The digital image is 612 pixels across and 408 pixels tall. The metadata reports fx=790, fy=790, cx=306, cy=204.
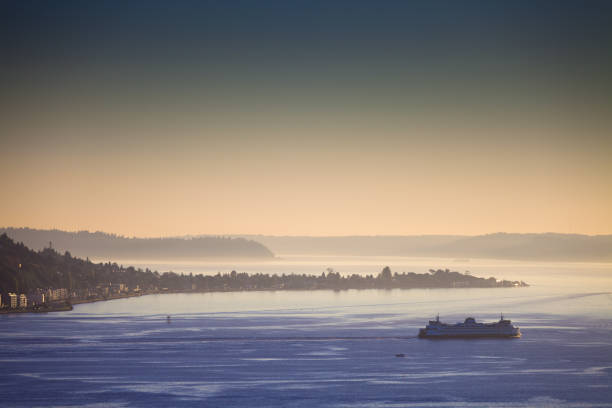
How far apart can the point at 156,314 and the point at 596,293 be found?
73.7 metres

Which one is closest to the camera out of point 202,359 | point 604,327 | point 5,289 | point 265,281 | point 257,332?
point 202,359

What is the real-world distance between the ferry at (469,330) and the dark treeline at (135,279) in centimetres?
6125

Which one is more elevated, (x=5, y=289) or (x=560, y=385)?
(x=5, y=289)

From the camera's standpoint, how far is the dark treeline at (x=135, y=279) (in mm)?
118438

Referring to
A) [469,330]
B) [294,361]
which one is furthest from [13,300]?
[294,361]

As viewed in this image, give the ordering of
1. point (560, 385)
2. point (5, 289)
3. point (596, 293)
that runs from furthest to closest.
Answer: point (596, 293) → point (5, 289) → point (560, 385)

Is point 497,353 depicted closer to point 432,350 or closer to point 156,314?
point 432,350

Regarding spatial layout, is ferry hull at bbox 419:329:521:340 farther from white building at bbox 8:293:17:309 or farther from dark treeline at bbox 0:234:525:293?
dark treeline at bbox 0:234:525:293

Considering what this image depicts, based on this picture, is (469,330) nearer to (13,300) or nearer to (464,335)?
(464,335)

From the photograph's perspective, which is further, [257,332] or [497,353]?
[257,332]

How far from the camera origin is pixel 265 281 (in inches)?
6235

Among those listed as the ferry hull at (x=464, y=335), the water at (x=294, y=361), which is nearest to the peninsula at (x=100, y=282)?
the water at (x=294, y=361)

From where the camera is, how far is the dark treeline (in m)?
118

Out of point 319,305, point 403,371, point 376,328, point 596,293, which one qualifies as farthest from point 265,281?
point 403,371
